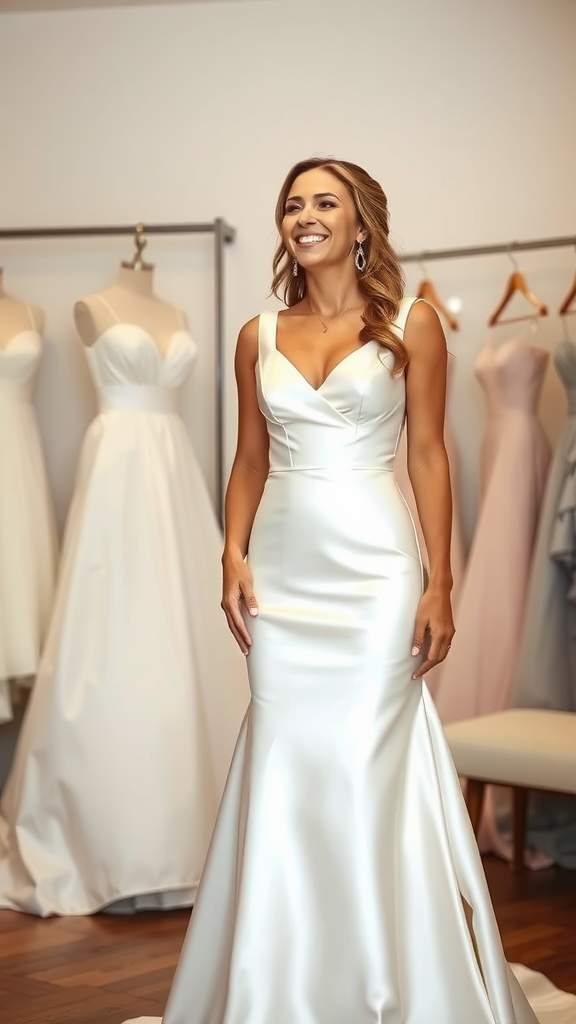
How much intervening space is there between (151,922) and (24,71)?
3.22 meters

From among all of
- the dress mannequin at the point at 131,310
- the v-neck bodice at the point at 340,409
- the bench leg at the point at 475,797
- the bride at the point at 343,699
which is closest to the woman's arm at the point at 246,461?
the bride at the point at 343,699

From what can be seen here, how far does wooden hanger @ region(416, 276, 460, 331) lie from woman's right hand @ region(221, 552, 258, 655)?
8.21ft

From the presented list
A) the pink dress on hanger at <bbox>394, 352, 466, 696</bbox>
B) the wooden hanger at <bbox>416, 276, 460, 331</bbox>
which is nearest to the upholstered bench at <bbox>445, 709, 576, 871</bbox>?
the pink dress on hanger at <bbox>394, 352, 466, 696</bbox>

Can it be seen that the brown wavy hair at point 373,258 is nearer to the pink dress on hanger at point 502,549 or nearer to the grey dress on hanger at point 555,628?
the grey dress on hanger at point 555,628

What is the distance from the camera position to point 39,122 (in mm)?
5168

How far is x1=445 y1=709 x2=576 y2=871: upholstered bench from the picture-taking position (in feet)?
12.5

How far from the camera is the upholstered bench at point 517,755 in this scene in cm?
382

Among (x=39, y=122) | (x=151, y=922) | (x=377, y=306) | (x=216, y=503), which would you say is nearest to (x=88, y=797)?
(x=151, y=922)

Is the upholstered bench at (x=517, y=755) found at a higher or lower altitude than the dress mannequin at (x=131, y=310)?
lower

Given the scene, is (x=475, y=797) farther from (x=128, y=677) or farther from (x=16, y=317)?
(x=16, y=317)

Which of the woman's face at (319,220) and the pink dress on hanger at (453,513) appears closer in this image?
the woman's face at (319,220)

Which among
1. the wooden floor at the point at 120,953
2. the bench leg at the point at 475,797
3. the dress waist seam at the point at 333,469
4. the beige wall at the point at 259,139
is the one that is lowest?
the wooden floor at the point at 120,953

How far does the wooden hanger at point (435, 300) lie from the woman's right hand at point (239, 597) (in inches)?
98.5

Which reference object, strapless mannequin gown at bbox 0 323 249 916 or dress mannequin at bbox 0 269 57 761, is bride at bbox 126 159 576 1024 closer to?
strapless mannequin gown at bbox 0 323 249 916
